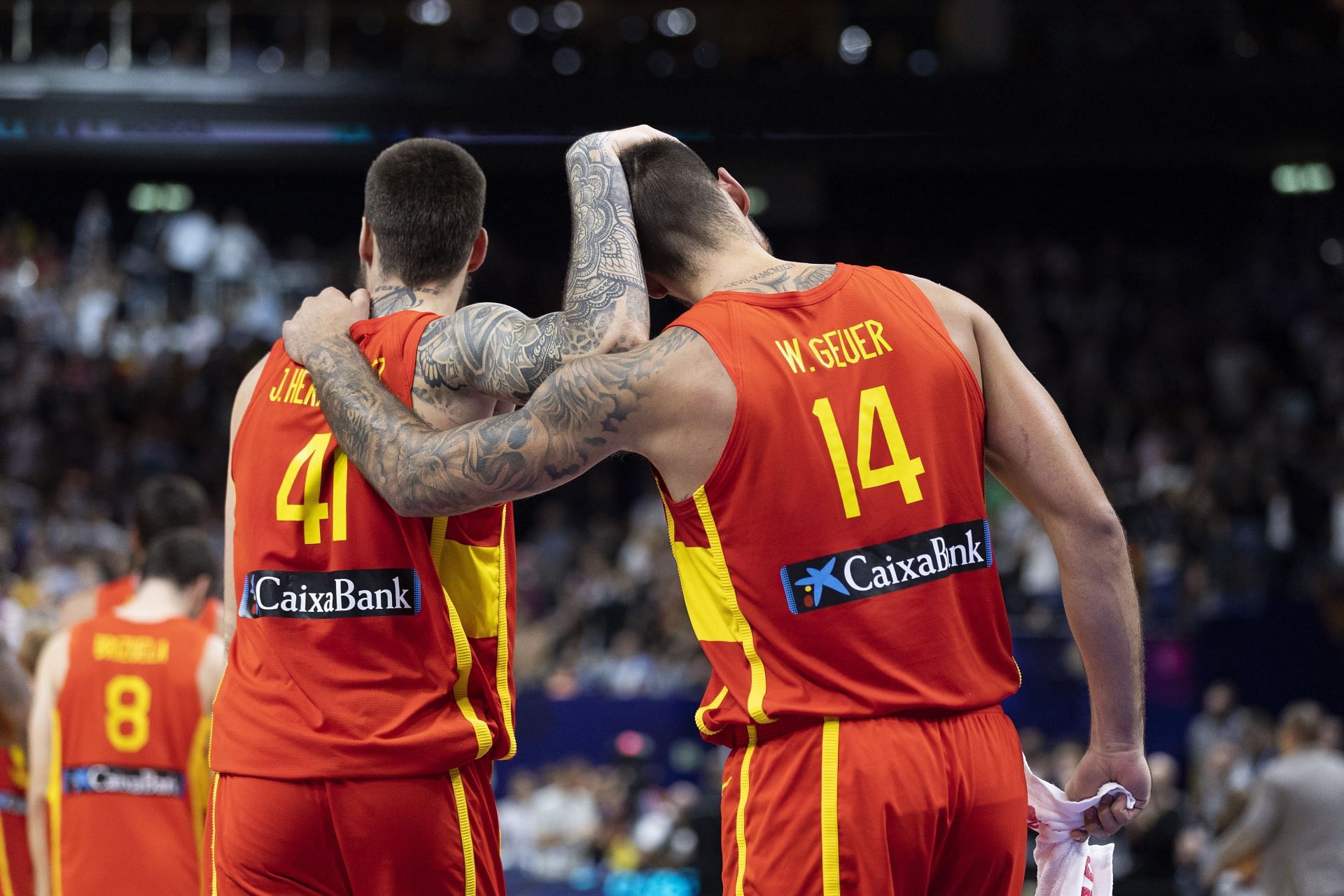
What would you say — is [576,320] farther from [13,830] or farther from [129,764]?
[13,830]

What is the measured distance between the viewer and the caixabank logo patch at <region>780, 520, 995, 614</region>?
2535 millimetres

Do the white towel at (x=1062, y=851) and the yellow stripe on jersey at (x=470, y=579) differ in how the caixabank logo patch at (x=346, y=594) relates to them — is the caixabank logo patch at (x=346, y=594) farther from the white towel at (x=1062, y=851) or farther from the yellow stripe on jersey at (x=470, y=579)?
the white towel at (x=1062, y=851)

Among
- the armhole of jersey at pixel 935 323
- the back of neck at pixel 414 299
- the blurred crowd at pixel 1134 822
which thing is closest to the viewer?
the armhole of jersey at pixel 935 323

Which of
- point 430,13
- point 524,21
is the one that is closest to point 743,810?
point 524,21

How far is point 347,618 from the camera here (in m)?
2.91

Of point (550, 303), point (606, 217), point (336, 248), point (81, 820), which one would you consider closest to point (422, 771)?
point (606, 217)

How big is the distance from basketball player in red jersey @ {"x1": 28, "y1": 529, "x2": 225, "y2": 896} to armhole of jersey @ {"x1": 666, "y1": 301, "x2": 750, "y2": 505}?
2.53m

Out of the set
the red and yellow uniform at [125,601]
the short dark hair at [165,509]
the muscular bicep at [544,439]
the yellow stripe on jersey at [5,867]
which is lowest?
the yellow stripe on jersey at [5,867]

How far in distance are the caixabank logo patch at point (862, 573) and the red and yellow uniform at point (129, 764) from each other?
263 centimetres

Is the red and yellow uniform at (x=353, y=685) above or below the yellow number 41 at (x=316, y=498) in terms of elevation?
below

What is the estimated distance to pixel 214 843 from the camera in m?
2.98

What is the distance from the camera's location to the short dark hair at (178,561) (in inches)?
181

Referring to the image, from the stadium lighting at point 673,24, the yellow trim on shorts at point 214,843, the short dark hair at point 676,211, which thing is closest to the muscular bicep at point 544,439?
the short dark hair at point 676,211

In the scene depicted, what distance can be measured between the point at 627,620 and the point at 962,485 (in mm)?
11544
